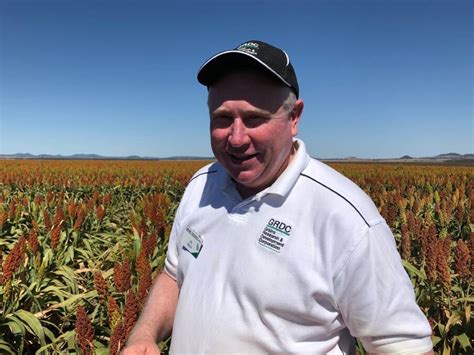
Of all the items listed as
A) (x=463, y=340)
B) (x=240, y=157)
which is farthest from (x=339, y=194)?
(x=463, y=340)

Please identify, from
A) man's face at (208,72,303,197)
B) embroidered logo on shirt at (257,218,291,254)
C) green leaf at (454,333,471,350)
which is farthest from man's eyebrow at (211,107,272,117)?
green leaf at (454,333,471,350)

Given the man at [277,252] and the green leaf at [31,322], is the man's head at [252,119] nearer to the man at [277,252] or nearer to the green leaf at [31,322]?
the man at [277,252]

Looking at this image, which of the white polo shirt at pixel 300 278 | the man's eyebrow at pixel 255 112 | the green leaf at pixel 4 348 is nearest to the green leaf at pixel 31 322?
the green leaf at pixel 4 348

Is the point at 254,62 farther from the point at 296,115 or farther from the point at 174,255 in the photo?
the point at 174,255

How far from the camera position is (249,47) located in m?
1.39

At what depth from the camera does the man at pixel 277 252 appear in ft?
3.93

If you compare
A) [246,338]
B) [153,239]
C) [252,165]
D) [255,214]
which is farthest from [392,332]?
[153,239]

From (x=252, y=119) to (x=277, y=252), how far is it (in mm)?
505

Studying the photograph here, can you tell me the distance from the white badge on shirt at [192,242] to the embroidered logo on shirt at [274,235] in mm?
329

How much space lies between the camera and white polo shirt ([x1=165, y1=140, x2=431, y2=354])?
1189 mm

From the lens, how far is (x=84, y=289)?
337 cm

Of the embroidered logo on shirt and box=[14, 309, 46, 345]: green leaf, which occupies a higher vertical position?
the embroidered logo on shirt

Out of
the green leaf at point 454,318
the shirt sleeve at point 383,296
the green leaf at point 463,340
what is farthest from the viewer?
the green leaf at point 454,318

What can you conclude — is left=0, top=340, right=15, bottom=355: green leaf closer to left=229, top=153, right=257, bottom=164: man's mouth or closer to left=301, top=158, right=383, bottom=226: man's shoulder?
left=229, top=153, right=257, bottom=164: man's mouth
